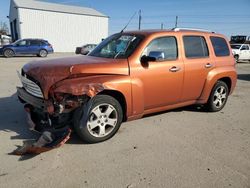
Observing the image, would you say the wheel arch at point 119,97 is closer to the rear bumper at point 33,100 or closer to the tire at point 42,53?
the rear bumper at point 33,100

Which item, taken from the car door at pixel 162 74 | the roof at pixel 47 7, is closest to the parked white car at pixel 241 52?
the car door at pixel 162 74

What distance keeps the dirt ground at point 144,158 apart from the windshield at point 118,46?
1401mm

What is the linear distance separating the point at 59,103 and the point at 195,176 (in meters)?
2.14

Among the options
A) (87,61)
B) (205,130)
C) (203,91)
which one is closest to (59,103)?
(87,61)

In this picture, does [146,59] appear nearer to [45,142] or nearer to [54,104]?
[54,104]

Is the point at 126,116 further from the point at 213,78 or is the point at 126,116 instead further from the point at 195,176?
the point at 213,78

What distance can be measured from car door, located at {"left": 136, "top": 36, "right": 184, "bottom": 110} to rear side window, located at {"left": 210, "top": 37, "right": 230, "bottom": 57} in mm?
1273

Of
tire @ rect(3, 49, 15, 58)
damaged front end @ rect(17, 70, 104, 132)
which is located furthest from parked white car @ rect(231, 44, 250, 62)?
damaged front end @ rect(17, 70, 104, 132)

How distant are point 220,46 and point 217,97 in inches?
47.4

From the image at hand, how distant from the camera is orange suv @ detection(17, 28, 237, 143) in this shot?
381 centimetres

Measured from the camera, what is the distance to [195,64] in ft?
17.0

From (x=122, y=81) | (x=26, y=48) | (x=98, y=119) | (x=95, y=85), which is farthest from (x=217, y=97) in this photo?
(x=26, y=48)

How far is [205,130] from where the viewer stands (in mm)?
4820

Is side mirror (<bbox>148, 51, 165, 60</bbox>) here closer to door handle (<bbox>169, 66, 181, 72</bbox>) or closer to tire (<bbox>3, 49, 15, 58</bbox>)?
door handle (<bbox>169, 66, 181, 72</bbox>)
